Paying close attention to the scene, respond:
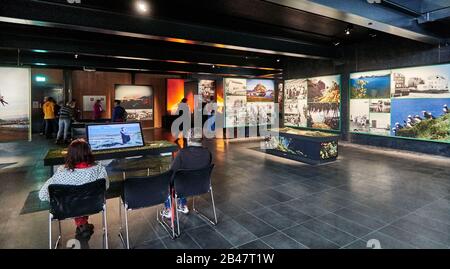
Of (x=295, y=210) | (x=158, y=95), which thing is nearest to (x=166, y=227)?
(x=295, y=210)

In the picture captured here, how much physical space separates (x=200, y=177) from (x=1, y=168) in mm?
5475

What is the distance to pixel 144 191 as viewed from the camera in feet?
8.66

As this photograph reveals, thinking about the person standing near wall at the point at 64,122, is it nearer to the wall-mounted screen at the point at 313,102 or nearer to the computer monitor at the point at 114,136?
the computer monitor at the point at 114,136

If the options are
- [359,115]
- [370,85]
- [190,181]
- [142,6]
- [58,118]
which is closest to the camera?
[190,181]

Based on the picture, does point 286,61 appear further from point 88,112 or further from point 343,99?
point 88,112

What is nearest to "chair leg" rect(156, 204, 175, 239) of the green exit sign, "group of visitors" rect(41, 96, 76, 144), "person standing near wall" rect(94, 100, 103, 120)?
"group of visitors" rect(41, 96, 76, 144)

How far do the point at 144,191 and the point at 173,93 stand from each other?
13.3 metres

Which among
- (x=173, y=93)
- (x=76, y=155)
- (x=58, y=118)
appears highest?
(x=173, y=93)

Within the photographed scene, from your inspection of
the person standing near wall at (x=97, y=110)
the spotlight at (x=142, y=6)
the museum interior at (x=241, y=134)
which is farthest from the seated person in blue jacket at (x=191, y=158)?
the person standing near wall at (x=97, y=110)

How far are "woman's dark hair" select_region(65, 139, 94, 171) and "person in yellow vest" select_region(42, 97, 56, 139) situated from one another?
32.5ft

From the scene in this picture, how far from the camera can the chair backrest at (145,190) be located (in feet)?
8.38

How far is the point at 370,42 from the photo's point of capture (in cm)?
831

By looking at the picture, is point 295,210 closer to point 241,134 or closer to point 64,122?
point 241,134
